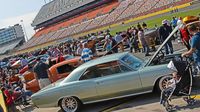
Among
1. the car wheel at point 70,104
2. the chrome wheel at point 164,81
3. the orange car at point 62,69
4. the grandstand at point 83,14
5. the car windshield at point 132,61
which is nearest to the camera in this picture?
the chrome wheel at point 164,81

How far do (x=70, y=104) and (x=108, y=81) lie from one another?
1362 millimetres

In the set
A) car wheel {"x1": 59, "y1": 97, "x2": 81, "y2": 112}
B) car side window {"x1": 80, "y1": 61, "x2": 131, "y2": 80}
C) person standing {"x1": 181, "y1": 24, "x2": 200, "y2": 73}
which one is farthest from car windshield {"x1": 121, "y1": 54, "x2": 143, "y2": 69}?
person standing {"x1": 181, "y1": 24, "x2": 200, "y2": 73}

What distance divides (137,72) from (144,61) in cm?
86

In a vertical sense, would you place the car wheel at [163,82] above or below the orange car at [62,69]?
below

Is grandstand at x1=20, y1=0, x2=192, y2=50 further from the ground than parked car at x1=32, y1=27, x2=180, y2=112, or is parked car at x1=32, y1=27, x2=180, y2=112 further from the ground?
grandstand at x1=20, y1=0, x2=192, y2=50

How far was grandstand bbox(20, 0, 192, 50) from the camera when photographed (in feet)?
190

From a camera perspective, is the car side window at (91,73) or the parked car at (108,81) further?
the car side window at (91,73)

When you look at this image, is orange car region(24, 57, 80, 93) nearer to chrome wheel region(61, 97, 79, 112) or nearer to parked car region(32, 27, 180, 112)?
parked car region(32, 27, 180, 112)

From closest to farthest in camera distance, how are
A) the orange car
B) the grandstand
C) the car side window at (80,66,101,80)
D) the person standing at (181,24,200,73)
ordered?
1. the person standing at (181,24,200,73)
2. the car side window at (80,66,101,80)
3. the orange car
4. the grandstand

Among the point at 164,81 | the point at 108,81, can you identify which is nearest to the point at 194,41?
the point at 164,81

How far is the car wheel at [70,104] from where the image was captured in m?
9.96

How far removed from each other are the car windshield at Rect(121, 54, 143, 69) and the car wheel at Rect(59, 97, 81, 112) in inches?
69.0

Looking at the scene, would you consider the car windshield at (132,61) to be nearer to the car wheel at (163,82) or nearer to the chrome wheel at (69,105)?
the car wheel at (163,82)

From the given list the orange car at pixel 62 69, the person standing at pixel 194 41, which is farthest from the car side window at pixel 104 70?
the orange car at pixel 62 69
